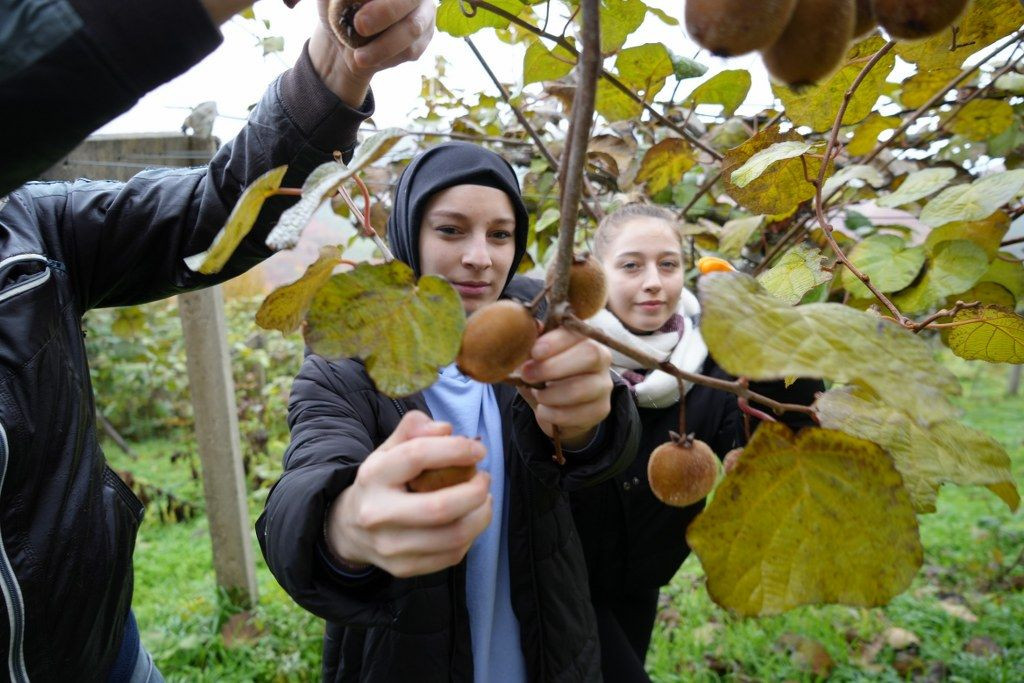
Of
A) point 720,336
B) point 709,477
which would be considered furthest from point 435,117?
point 720,336

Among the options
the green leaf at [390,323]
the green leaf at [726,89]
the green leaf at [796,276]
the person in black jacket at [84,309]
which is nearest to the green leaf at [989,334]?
the green leaf at [796,276]

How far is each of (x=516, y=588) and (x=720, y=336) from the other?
2.68 ft

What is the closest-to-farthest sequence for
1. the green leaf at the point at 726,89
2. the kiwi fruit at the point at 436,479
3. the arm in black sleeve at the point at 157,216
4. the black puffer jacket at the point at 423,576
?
the kiwi fruit at the point at 436,479 < the black puffer jacket at the point at 423,576 < the arm in black sleeve at the point at 157,216 < the green leaf at the point at 726,89

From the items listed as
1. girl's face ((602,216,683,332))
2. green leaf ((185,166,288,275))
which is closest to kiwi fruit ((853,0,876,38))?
green leaf ((185,166,288,275))

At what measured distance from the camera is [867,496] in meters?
0.44

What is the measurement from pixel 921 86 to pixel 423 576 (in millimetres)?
1484

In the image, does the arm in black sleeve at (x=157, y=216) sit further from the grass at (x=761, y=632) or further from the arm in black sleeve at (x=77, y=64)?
the grass at (x=761, y=632)

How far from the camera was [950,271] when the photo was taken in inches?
36.6

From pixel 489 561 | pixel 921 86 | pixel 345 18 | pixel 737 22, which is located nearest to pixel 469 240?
pixel 345 18

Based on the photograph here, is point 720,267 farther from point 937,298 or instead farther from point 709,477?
point 709,477

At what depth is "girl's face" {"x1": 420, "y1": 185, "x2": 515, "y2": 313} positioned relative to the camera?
3.17 feet

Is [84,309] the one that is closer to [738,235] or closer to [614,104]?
[614,104]

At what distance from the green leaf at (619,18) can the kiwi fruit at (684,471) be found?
0.57 metres

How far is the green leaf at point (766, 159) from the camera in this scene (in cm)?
69
